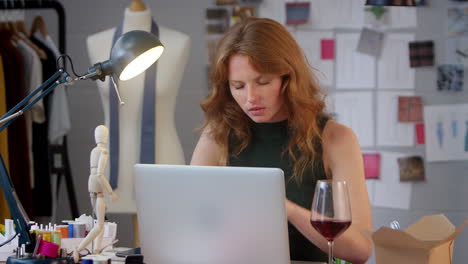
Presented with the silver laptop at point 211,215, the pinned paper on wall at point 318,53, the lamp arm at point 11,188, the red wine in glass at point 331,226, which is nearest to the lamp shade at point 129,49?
the lamp arm at point 11,188

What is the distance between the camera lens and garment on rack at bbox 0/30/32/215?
3594 mm

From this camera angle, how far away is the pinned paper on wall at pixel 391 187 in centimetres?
390

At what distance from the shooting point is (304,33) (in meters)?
4.01

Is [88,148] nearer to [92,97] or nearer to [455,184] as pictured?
[92,97]

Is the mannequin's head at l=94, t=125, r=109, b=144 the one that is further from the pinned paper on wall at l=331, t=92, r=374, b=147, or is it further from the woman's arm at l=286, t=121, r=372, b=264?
the pinned paper on wall at l=331, t=92, r=374, b=147

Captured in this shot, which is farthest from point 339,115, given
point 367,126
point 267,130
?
point 267,130

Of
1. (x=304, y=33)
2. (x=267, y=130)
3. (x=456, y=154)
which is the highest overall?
(x=304, y=33)

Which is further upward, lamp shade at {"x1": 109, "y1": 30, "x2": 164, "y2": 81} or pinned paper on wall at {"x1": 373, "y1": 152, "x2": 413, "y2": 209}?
lamp shade at {"x1": 109, "y1": 30, "x2": 164, "y2": 81}

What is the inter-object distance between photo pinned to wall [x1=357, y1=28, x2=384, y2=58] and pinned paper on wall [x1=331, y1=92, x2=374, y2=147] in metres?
0.24

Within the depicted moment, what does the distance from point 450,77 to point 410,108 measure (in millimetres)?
270

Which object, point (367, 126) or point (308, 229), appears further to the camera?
point (367, 126)

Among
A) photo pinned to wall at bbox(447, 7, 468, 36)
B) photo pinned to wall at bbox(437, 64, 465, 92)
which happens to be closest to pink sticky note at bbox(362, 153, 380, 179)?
photo pinned to wall at bbox(437, 64, 465, 92)

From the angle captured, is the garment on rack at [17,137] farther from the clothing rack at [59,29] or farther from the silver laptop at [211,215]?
the silver laptop at [211,215]

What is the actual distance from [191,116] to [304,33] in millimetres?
814
